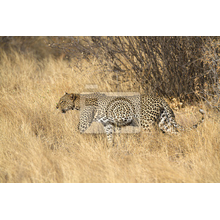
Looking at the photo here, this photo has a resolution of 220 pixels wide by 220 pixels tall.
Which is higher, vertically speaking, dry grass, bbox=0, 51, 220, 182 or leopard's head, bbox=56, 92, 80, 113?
leopard's head, bbox=56, 92, 80, 113

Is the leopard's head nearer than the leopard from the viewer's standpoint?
No

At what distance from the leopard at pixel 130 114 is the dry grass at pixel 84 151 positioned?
0.68ft

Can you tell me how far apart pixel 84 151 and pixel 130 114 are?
1150 mm

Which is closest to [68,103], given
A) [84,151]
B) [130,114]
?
[130,114]

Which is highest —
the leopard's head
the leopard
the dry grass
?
the leopard's head

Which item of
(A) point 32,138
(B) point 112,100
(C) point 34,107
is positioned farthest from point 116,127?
(C) point 34,107

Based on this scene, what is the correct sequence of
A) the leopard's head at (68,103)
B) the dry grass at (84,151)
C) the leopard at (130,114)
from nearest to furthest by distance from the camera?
1. the dry grass at (84,151)
2. the leopard at (130,114)
3. the leopard's head at (68,103)

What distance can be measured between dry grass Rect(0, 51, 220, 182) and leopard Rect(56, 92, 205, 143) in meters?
0.21

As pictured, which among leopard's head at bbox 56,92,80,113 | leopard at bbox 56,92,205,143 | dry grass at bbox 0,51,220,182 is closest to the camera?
dry grass at bbox 0,51,220,182

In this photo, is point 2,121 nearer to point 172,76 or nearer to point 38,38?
point 172,76

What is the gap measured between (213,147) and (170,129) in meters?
0.86

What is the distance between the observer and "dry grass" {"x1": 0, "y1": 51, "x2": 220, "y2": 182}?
12.8ft

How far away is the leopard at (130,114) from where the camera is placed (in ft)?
16.9

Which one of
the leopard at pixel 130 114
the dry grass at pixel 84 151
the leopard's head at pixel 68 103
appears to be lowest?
the dry grass at pixel 84 151
